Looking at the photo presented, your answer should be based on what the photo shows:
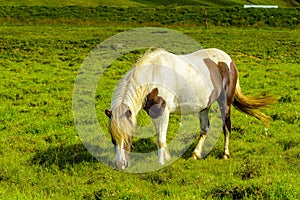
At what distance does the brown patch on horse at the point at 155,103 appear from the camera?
7.69m

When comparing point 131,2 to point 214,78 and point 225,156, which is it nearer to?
point 214,78

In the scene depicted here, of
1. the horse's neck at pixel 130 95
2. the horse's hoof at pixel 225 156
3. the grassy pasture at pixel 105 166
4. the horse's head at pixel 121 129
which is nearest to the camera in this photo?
the grassy pasture at pixel 105 166

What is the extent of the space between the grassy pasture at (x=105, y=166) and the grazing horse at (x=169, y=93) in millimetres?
579

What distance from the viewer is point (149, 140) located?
31.9 ft

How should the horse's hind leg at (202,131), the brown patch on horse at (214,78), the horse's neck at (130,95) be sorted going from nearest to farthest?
the horse's neck at (130,95)
the horse's hind leg at (202,131)
the brown patch on horse at (214,78)

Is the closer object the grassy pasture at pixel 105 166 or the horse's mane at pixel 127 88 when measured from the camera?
the grassy pasture at pixel 105 166

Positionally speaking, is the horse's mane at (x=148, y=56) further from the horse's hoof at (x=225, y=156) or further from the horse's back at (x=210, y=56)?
the horse's hoof at (x=225, y=156)

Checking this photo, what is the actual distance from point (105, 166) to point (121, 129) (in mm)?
1443

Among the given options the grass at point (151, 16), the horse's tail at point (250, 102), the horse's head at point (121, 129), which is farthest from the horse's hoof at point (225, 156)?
Answer: the grass at point (151, 16)

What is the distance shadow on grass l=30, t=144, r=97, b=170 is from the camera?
827cm

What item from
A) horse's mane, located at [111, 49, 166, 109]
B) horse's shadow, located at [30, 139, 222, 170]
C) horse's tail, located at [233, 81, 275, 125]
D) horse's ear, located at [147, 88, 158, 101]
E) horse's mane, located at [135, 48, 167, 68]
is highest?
horse's mane, located at [135, 48, 167, 68]

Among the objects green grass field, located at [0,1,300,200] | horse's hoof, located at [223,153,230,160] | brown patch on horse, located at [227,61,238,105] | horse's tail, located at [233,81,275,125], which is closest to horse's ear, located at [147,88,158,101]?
green grass field, located at [0,1,300,200]

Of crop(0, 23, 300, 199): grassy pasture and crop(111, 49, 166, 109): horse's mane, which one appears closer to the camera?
crop(0, 23, 300, 199): grassy pasture

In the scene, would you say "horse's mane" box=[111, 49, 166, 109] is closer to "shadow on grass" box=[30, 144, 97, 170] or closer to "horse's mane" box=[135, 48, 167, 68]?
"horse's mane" box=[135, 48, 167, 68]
